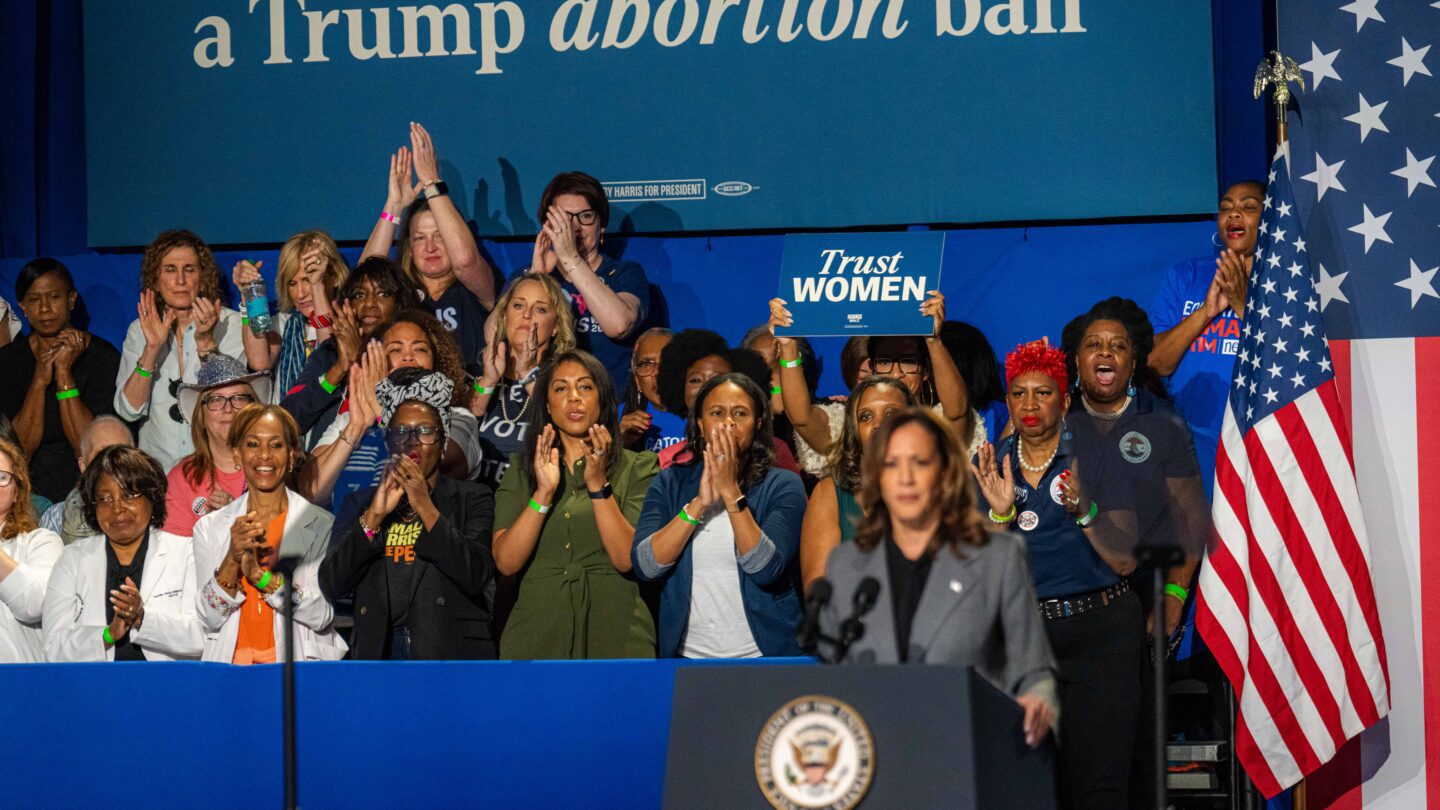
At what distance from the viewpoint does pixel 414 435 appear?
5.40 m

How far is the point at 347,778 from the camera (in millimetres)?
4531

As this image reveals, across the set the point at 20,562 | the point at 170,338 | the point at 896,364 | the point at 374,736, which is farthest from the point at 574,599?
the point at 170,338

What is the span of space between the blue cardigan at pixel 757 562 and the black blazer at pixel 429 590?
501 mm

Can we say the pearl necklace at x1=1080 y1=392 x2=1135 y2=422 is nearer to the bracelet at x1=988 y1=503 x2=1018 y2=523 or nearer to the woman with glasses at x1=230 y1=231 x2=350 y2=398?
the bracelet at x1=988 y1=503 x2=1018 y2=523

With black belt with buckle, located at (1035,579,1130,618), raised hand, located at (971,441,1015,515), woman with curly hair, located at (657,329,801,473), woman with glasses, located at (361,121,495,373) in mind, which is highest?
woman with glasses, located at (361,121,495,373)

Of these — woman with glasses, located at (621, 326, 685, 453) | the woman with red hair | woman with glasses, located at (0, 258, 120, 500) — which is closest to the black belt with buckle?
the woman with red hair

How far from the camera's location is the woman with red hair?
4922mm

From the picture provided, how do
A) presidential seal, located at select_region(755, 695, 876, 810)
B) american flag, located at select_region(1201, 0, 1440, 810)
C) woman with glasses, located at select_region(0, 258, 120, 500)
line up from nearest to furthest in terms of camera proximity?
presidential seal, located at select_region(755, 695, 876, 810), american flag, located at select_region(1201, 0, 1440, 810), woman with glasses, located at select_region(0, 258, 120, 500)

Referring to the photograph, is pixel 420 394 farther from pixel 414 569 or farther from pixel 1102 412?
pixel 1102 412

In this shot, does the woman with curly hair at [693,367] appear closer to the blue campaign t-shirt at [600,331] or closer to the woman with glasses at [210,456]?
the blue campaign t-shirt at [600,331]

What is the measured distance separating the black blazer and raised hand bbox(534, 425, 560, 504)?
250 mm

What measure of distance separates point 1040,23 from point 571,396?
9.31ft

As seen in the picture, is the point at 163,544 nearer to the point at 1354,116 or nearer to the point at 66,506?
the point at 66,506

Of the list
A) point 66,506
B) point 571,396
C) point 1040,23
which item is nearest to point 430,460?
point 571,396
